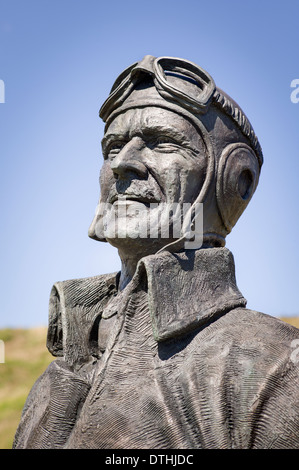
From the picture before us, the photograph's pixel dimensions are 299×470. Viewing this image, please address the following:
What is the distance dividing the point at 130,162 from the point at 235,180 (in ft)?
2.54

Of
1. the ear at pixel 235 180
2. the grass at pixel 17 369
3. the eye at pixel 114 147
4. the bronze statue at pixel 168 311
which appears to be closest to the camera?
the bronze statue at pixel 168 311

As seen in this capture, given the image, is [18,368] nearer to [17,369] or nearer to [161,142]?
[17,369]

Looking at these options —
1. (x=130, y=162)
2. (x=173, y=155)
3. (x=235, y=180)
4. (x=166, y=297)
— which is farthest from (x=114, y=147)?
(x=166, y=297)

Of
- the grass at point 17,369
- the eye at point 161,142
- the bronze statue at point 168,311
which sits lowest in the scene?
the grass at point 17,369

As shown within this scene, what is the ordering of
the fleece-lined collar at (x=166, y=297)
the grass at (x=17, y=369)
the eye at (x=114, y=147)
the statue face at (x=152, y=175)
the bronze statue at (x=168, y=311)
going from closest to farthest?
1. the bronze statue at (x=168, y=311)
2. the fleece-lined collar at (x=166, y=297)
3. the statue face at (x=152, y=175)
4. the eye at (x=114, y=147)
5. the grass at (x=17, y=369)

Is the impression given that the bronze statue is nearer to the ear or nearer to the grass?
the ear

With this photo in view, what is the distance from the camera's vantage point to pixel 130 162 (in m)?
5.10

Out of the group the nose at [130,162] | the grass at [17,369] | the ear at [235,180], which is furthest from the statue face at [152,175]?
the grass at [17,369]

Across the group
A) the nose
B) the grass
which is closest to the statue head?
the nose

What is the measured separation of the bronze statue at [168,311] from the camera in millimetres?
4395

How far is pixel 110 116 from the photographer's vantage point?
550 cm

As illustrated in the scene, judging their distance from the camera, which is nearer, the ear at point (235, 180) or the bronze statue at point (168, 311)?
the bronze statue at point (168, 311)

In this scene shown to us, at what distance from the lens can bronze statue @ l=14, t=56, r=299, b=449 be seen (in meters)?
4.39

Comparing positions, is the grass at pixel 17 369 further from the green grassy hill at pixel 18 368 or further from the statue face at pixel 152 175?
the statue face at pixel 152 175
